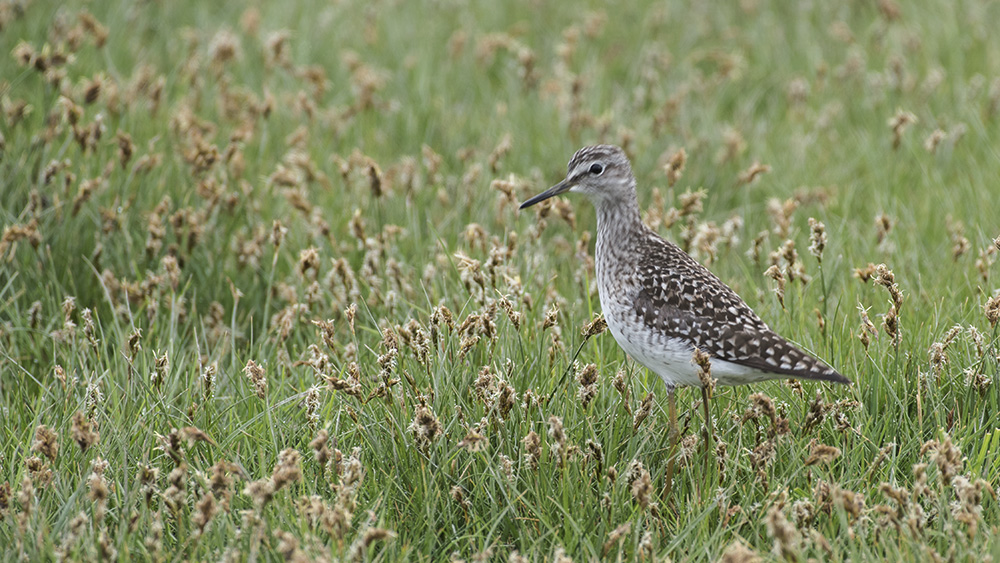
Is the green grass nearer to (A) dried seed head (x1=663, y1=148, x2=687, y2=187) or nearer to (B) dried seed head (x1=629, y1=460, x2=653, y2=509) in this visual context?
(B) dried seed head (x1=629, y1=460, x2=653, y2=509)

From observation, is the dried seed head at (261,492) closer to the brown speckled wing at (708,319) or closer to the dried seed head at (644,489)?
the dried seed head at (644,489)

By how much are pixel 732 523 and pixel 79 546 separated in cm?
241

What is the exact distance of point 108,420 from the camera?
4.56m

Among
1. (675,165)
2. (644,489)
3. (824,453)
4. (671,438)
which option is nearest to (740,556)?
(644,489)

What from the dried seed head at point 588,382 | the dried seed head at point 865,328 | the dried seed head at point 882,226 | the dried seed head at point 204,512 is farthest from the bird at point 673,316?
the dried seed head at point 204,512

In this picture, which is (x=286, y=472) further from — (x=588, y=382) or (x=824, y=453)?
(x=824, y=453)

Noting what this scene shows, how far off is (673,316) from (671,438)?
533mm

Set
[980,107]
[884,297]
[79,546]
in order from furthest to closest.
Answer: [980,107] → [884,297] → [79,546]

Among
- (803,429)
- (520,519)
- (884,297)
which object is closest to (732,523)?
(803,429)

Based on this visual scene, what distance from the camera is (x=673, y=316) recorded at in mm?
4883

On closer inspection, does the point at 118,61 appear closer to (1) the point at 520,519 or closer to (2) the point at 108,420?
(2) the point at 108,420

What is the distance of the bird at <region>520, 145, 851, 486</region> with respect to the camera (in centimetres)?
456

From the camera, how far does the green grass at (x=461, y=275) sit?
421 centimetres

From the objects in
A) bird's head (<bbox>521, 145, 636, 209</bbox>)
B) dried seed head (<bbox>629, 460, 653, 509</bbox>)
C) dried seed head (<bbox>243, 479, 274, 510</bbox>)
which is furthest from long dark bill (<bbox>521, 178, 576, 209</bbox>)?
dried seed head (<bbox>243, 479, 274, 510</bbox>)
